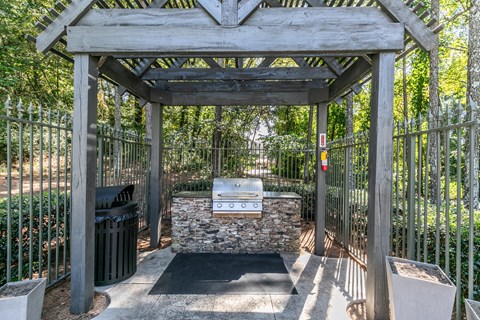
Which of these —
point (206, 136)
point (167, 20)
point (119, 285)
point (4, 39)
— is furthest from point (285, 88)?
point (4, 39)

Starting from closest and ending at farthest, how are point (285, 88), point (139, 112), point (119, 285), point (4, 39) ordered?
point (119, 285) < point (285, 88) < point (4, 39) < point (139, 112)

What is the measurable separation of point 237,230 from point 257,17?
124 inches

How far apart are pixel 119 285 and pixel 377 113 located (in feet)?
11.0

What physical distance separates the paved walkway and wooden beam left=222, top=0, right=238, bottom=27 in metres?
2.74

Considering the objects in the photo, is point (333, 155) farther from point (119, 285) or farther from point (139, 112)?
point (139, 112)

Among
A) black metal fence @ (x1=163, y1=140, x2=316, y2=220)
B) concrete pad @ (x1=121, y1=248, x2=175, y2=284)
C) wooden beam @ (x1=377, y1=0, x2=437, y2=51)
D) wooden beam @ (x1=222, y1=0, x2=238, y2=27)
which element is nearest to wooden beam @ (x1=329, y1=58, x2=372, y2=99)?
wooden beam @ (x1=377, y1=0, x2=437, y2=51)

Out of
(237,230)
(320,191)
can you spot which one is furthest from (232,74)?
(237,230)

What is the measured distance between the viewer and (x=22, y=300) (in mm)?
1890

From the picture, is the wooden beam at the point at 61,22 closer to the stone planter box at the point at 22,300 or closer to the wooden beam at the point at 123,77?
the wooden beam at the point at 123,77

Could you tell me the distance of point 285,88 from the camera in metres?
4.71

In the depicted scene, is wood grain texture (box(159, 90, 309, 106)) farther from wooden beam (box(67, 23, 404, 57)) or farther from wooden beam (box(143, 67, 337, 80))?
wooden beam (box(67, 23, 404, 57))

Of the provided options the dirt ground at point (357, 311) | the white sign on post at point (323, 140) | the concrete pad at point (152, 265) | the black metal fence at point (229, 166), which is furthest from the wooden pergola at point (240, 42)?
the black metal fence at point (229, 166)

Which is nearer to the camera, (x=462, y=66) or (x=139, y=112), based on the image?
(x=462, y=66)

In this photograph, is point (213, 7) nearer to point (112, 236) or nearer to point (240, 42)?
point (240, 42)
